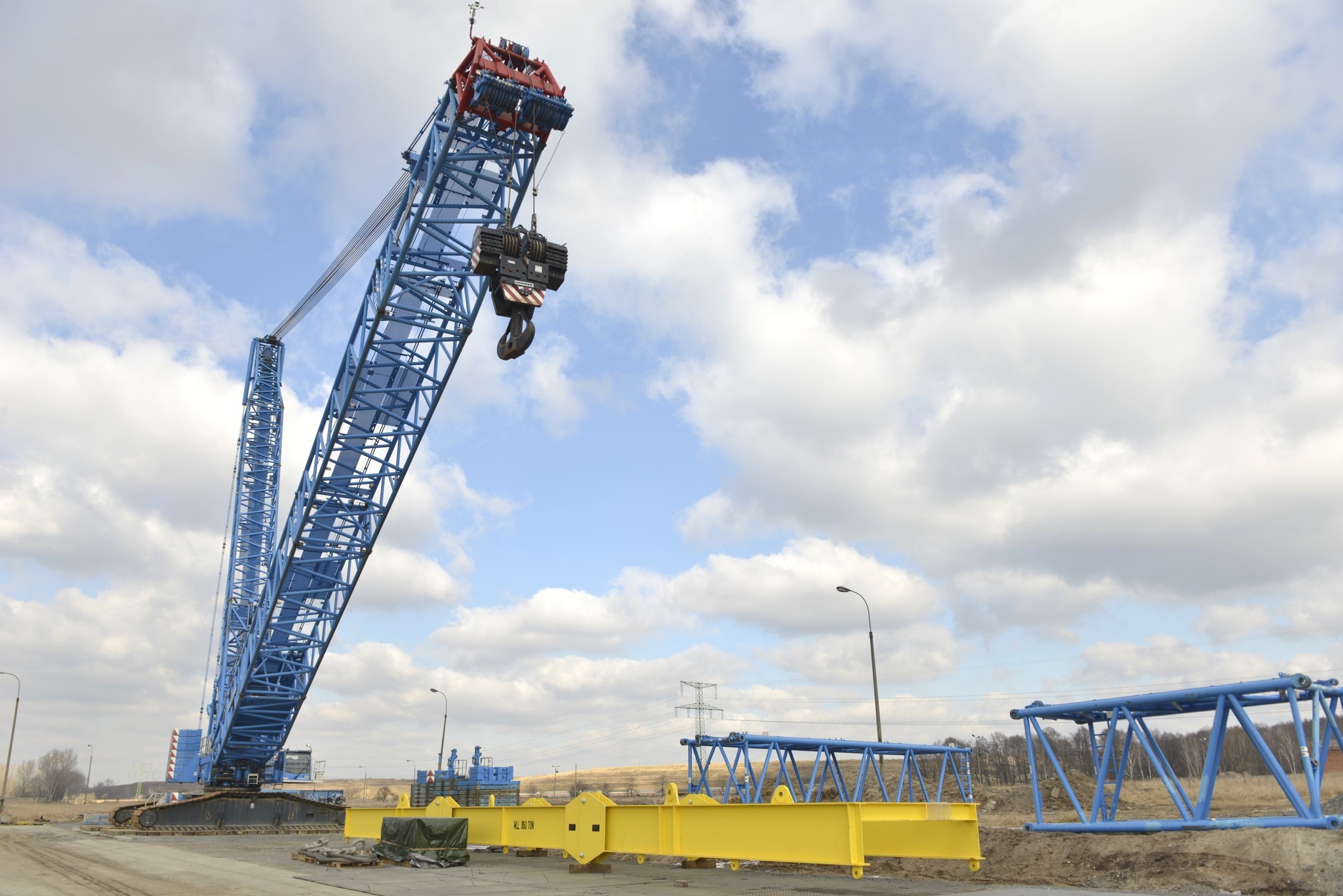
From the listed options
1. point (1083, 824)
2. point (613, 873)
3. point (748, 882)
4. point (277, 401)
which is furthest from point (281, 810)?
point (1083, 824)

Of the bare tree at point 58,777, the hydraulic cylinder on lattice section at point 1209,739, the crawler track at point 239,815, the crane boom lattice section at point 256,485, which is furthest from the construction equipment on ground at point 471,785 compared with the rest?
the bare tree at point 58,777

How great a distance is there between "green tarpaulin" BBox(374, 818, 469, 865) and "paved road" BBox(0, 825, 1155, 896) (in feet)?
2.11

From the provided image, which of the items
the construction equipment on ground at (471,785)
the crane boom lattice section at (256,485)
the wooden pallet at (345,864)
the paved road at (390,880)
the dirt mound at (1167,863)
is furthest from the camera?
the crane boom lattice section at (256,485)

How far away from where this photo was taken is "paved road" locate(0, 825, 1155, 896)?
44.0 feet

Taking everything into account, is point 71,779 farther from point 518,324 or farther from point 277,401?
point 518,324

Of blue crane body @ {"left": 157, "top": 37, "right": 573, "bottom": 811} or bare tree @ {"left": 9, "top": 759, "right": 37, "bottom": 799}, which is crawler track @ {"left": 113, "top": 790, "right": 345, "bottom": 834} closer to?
blue crane body @ {"left": 157, "top": 37, "right": 573, "bottom": 811}

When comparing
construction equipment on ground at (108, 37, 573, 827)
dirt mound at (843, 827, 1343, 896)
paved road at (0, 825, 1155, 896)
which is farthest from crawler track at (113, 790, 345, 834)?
dirt mound at (843, 827, 1343, 896)

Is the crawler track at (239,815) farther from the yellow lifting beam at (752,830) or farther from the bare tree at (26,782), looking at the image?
the bare tree at (26,782)

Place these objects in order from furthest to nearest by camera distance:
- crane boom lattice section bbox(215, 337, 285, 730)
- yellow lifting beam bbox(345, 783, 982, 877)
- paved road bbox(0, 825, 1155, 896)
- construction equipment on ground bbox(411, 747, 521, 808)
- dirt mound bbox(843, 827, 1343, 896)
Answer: crane boom lattice section bbox(215, 337, 285, 730) → construction equipment on ground bbox(411, 747, 521, 808) → paved road bbox(0, 825, 1155, 896) → yellow lifting beam bbox(345, 783, 982, 877) → dirt mound bbox(843, 827, 1343, 896)

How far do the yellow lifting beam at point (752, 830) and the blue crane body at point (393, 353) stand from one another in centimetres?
1007

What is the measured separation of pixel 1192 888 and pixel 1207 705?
3284 millimetres

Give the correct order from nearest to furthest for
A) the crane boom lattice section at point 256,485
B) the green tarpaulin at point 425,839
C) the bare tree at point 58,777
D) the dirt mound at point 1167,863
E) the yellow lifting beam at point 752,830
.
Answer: the dirt mound at point 1167,863, the yellow lifting beam at point 752,830, the green tarpaulin at point 425,839, the crane boom lattice section at point 256,485, the bare tree at point 58,777

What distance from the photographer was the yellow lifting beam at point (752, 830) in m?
→ 12.5

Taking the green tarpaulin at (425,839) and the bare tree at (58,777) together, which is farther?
the bare tree at (58,777)
